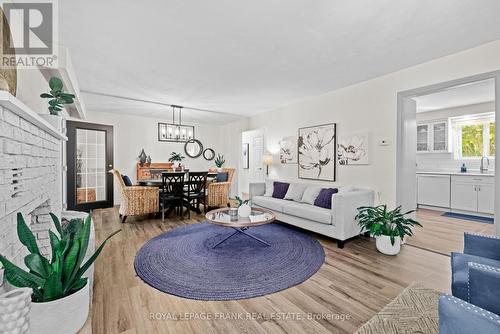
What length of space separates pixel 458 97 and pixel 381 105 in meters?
2.41

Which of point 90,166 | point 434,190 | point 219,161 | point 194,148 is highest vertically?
point 194,148

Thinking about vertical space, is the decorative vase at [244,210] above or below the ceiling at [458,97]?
below

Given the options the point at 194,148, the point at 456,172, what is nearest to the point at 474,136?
the point at 456,172

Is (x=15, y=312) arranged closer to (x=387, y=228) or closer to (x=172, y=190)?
(x=387, y=228)

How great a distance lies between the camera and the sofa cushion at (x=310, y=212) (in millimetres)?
3150

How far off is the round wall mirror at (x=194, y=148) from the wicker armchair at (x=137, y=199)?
2.73 m

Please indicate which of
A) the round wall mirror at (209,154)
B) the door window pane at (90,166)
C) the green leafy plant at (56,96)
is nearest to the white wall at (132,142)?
the door window pane at (90,166)

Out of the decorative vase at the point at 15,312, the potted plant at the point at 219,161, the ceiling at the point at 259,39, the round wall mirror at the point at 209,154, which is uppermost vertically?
the ceiling at the point at 259,39

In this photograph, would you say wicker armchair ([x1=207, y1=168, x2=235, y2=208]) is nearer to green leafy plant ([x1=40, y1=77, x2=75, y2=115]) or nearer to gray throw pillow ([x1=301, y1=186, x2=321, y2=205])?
gray throw pillow ([x1=301, y1=186, x2=321, y2=205])

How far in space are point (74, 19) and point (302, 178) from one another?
4141mm

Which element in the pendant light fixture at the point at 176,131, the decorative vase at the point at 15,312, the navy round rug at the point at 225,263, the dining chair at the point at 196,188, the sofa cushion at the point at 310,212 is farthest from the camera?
the pendant light fixture at the point at 176,131

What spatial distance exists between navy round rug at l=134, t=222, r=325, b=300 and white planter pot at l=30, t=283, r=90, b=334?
96cm

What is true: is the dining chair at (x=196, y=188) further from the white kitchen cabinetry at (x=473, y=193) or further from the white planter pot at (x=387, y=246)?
the white kitchen cabinetry at (x=473, y=193)

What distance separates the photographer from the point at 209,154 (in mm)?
7434
